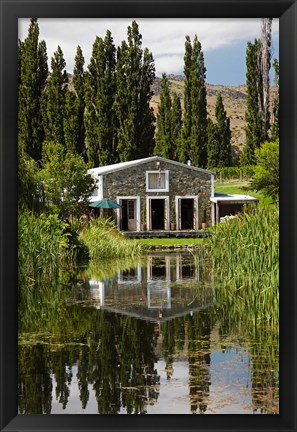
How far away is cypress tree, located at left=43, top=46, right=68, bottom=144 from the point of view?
7539mm

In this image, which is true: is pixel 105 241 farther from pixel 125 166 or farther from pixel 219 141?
pixel 219 141

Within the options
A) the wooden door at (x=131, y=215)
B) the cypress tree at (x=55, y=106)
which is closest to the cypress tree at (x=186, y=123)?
the wooden door at (x=131, y=215)

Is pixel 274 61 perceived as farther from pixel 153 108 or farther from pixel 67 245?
pixel 67 245

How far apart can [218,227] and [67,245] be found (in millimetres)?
2352

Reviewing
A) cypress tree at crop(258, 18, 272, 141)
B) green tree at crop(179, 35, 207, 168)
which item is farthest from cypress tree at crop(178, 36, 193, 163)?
cypress tree at crop(258, 18, 272, 141)

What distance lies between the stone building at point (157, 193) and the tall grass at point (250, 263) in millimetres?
327

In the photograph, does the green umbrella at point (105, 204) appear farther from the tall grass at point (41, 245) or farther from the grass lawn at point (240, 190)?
the grass lawn at point (240, 190)

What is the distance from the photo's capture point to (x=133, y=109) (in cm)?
864

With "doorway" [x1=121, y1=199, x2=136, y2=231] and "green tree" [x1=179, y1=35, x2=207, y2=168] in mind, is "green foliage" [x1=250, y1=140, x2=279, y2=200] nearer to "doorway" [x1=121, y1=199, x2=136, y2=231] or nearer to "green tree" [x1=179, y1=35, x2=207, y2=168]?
"green tree" [x1=179, y1=35, x2=207, y2=168]

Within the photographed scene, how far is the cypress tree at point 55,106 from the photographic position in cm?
754

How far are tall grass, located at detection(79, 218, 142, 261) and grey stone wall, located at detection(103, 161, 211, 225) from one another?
44cm

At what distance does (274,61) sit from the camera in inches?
236
